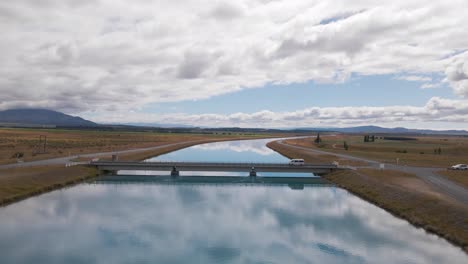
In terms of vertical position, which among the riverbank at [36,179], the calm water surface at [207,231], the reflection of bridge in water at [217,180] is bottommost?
the calm water surface at [207,231]

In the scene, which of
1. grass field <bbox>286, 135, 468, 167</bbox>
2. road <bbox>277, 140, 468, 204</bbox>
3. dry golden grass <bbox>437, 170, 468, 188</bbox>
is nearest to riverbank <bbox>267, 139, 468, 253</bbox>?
road <bbox>277, 140, 468, 204</bbox>

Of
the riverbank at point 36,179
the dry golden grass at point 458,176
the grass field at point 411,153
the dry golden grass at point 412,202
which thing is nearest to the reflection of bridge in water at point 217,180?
the riverbank at point 36,179

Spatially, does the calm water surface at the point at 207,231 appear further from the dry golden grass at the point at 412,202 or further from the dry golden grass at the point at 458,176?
the dry golden grass at the point at 458,176

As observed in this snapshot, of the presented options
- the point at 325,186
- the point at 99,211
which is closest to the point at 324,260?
the point at 99,211

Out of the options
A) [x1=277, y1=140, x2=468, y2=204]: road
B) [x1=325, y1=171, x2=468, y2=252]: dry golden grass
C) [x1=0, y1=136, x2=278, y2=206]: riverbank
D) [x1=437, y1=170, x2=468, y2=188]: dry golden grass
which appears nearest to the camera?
[x1=325, y1=171, x2=468, y2=252]: dry golden grass

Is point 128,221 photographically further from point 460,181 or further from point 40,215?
point 460,181

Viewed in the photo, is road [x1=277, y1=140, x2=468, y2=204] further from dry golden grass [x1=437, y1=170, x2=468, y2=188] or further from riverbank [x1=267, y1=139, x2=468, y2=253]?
riverbank [x1=267, y1=139, x2=468, y2=253]

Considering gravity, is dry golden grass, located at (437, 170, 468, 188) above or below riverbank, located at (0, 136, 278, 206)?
above
